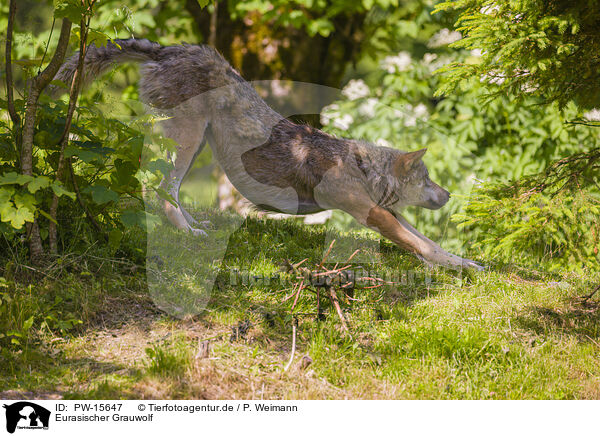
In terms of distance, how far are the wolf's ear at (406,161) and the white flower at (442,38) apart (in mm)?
3064

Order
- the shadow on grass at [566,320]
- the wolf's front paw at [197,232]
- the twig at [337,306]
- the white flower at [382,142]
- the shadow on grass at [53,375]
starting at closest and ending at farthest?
the shadow on grass at [53,375] < the twig at [337,306] < the shadow on grass at [566,320] < the wolf's front paw at [197,232] < the white flower at [382,142]

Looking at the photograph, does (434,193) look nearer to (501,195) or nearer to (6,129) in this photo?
(501,195)

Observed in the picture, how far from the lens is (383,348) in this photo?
296 cm

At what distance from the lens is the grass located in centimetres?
258

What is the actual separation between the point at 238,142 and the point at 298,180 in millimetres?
642

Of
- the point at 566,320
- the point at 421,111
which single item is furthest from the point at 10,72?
the point at 421,111

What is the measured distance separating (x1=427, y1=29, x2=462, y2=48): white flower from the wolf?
9.63ft

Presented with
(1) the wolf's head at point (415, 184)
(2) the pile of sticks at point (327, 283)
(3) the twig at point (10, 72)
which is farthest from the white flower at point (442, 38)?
(3) the twig at point (10, 72)

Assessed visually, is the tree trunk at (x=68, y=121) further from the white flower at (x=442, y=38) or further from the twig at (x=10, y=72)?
the white flower at (x=442, y=38)

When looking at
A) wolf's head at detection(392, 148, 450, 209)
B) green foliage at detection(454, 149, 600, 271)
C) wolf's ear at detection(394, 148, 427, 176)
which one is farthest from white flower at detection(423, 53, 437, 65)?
green foliage at detection(454, 149, 600, 271)

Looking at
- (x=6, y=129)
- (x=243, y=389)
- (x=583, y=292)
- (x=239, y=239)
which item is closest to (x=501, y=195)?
(x=583, y=292)

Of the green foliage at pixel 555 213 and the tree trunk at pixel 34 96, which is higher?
the tree trunk at pixel 34 96
